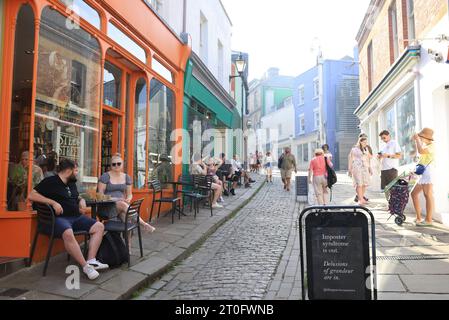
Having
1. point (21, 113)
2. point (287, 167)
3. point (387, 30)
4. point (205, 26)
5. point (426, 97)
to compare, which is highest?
point (205, 26)

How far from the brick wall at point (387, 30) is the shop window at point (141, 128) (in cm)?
595

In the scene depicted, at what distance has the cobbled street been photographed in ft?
13.9

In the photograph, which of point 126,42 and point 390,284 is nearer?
point 390,284

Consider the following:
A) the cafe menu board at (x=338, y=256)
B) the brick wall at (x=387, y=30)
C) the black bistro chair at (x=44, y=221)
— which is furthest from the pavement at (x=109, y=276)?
the brick wall at (x=387, y=30)

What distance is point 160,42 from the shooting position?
859cm

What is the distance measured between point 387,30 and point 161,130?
781 centimetres

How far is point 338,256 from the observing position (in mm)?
3213

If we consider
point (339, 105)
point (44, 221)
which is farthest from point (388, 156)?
point (339, 105)

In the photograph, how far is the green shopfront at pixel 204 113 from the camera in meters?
10.6

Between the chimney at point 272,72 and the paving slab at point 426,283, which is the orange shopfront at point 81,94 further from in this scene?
the chimney at point 272,72

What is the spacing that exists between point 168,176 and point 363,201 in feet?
15.7

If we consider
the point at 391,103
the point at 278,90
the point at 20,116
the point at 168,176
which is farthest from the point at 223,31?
the point at 278,90

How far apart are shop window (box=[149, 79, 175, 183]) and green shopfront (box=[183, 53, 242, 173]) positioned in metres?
0.78

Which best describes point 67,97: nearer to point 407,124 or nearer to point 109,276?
point 109,276
